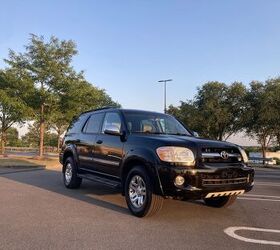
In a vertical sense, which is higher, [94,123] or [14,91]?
[14,91]

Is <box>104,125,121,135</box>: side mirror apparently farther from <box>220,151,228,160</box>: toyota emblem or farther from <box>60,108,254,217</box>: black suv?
<box>220,151,228,160</box>: toyota emblem

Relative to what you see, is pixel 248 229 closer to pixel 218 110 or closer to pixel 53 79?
pixel 53 79

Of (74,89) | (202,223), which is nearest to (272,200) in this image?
(202,223)

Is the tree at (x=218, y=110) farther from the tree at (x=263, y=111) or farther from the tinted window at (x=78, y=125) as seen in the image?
the tinted window at (x=78, y=125)

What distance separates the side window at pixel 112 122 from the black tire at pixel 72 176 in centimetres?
176

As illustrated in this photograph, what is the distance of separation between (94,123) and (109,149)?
1.45m

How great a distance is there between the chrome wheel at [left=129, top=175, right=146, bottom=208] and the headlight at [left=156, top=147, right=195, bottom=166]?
0.65m

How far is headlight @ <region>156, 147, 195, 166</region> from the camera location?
6871mm

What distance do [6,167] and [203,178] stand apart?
12.4 meters

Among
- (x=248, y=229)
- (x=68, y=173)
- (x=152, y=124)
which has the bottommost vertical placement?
(x=248, y=229)

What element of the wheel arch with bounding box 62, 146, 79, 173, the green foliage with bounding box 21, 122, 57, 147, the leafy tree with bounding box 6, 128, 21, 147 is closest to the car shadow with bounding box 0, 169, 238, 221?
the wheel arch with bounding box 62, 146, 79, 173

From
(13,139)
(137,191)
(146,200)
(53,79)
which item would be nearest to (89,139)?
(137,191)

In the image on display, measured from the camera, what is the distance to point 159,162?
693cm

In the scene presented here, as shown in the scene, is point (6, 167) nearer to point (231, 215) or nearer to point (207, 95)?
point (231, 215)
